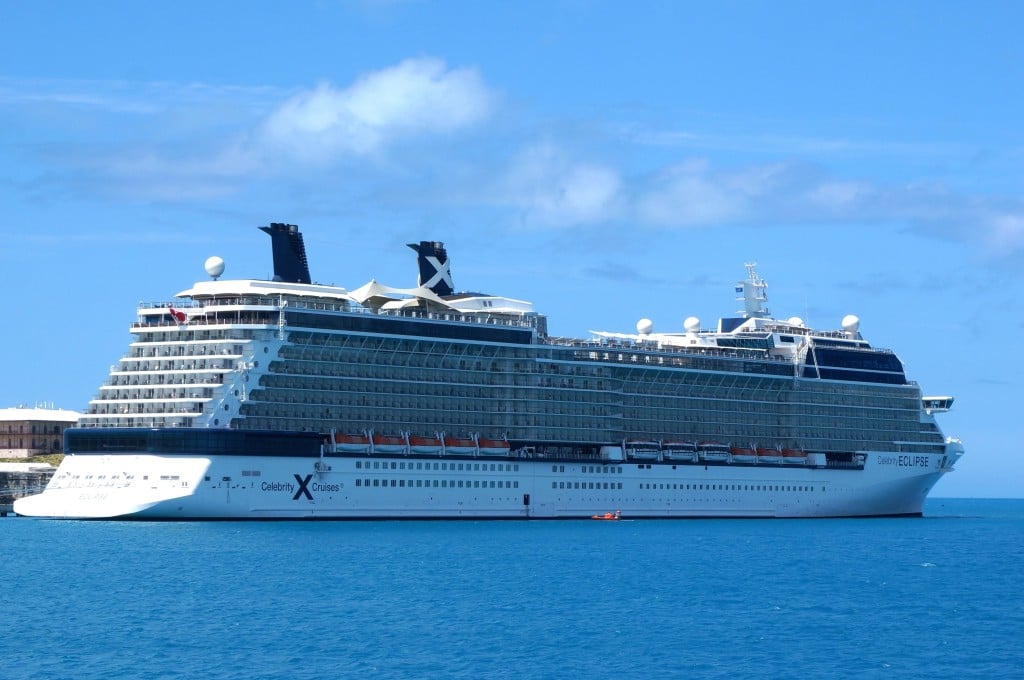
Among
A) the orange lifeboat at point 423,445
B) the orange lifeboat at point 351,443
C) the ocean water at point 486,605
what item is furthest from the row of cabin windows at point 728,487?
the orange lifeboat at point 351,443

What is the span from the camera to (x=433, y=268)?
10250 cm

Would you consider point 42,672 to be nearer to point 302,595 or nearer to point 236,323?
point 302,595

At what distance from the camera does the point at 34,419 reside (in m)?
134

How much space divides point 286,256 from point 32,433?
49.8 metres

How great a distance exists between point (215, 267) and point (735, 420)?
38853 mm

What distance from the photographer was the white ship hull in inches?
3236

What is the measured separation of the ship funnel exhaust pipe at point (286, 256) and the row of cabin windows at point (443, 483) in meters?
12.8

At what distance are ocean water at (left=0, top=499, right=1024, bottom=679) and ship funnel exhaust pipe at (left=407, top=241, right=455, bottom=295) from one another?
21.0m

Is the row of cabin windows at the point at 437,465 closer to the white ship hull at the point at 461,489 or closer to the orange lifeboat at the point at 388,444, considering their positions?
the white ship hull at the point at 461,489

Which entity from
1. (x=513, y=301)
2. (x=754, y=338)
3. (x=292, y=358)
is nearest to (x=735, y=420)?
(x=754, y=338)

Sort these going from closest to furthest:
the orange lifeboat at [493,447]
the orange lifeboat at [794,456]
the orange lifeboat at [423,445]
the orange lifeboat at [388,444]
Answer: the orange lifeboat at [388,444], the orange lifeboat at [423,445], the orange lifeboat at [493,447], the orange lifeboat at [794,456]

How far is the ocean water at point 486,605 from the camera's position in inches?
1773

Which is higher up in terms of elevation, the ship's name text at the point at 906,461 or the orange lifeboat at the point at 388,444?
the orange lifeboat at the point at 388,444

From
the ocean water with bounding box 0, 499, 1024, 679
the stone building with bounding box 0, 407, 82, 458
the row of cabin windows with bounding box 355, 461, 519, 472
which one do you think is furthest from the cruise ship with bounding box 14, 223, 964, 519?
the stone building with bounding box 0, 407, 82, 458
